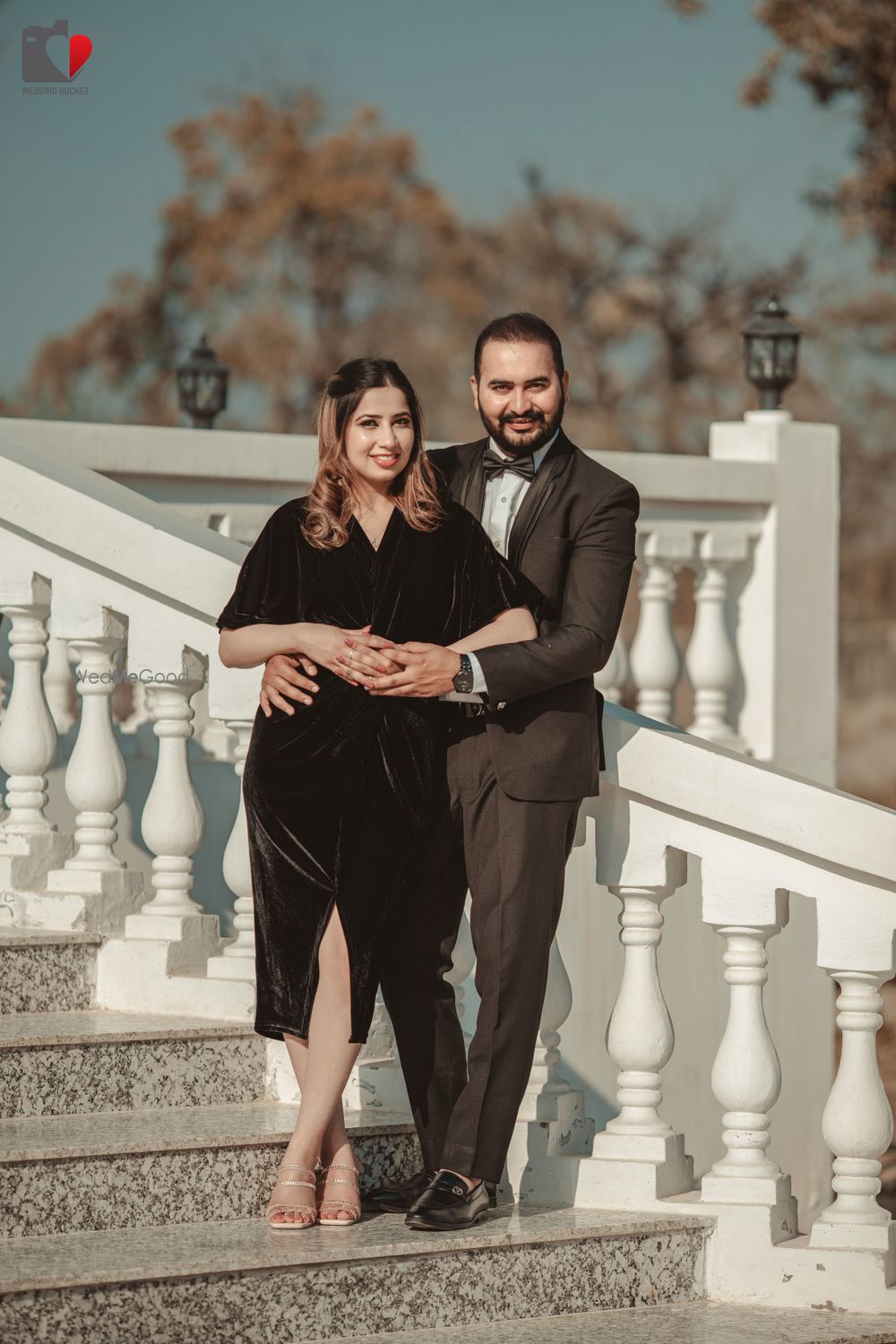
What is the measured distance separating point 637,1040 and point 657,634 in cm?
213

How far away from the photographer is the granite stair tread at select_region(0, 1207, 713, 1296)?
9.78 feet

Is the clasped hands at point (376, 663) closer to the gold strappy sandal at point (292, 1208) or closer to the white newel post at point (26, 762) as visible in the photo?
the gold strappy sandal at point (292, 1208)

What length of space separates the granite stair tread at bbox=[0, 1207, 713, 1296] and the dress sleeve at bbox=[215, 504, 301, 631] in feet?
3.42

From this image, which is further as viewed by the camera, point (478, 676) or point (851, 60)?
point (851, 60)

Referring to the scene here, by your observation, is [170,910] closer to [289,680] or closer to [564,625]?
[289,680]

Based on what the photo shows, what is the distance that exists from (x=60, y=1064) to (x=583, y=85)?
75.8 feet

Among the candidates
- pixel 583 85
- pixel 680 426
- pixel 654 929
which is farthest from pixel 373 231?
pixel 654 929

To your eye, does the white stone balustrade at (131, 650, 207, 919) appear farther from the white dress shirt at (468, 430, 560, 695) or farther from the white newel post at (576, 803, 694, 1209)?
the white newel post at (576, 803, 694, 1209)

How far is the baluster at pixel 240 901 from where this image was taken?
3.78 metres

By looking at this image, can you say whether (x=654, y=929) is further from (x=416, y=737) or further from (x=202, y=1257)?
(x=202, y=1257)

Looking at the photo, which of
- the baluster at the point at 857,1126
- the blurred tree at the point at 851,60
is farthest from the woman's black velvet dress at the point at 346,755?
the blurred tree at the point at 851,60

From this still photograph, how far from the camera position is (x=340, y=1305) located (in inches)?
122

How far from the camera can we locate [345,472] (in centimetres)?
328

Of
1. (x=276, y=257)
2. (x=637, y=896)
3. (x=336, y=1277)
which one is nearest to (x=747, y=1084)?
(x=637, y=896)
